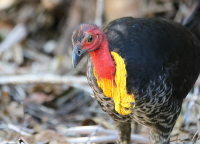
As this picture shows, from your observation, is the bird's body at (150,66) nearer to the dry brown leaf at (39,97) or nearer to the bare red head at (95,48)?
the bare red head at (95,48)

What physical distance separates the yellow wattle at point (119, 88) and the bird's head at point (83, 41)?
0.71 ft

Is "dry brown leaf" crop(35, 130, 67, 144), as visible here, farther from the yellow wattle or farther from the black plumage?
the yellow wattle

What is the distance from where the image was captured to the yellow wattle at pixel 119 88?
2.06 m

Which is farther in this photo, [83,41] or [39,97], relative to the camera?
[39,97]

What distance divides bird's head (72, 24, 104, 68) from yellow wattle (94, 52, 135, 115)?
0.71ft

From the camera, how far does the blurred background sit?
3.04 m

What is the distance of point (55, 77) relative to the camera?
3.74 meters

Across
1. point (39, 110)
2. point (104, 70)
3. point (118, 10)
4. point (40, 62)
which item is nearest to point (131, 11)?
point (118, 10)

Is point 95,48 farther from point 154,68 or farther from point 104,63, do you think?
point 154,68

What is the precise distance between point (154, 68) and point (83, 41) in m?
0.61

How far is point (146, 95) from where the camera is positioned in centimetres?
216

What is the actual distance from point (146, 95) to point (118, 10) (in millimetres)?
2716

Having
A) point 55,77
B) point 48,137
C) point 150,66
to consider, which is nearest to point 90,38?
point 150,66

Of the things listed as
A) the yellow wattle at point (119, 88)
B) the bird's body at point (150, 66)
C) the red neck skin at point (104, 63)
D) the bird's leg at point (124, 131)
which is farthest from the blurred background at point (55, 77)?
the red neck skin at point (104, 63)
